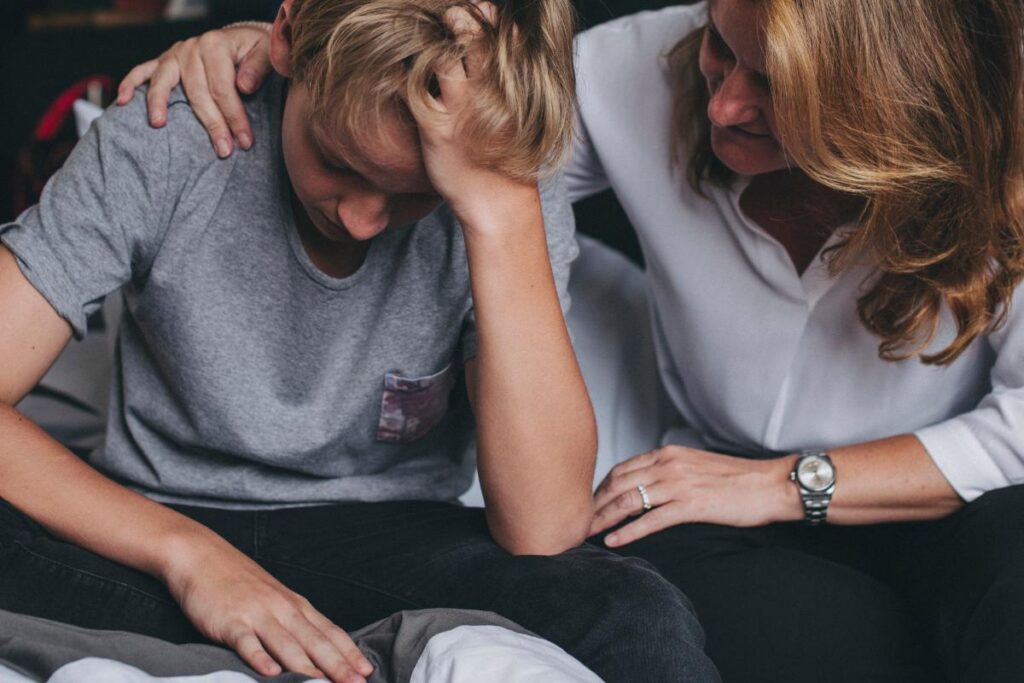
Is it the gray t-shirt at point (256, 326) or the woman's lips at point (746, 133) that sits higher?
the woman's lips at point (746, 133)

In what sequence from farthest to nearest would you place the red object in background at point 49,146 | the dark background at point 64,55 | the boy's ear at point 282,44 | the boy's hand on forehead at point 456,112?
1. the dark background at point 64,55
2. the red object in background at point 49,146
3. the boy's ear at point 282,44
4. the boy's hand on forehead at point 456,112

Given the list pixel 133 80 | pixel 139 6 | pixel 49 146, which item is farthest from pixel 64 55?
pixel 133 80

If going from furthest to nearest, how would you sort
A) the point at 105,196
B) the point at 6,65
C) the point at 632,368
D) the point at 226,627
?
1. the point at 6,65
2. the point at 632,368
3. the point at 105,196
4. the point at 226,627

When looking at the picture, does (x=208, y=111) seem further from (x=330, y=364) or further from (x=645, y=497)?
(x=645, y=497)

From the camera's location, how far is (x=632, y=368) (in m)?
1.65

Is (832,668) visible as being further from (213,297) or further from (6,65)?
(6,65)

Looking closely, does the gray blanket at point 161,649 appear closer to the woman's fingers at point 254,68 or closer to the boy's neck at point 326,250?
the boy's neck at point 326,250

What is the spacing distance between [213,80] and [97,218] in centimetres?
19

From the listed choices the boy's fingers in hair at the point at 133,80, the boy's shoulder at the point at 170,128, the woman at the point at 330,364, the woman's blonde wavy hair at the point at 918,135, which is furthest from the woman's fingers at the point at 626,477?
the boy's fingers in hair at the point at 133,80

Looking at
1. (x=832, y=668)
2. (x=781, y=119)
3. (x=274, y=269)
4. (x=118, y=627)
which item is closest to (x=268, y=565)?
(x=118, y=627)

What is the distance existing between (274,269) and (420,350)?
170mm

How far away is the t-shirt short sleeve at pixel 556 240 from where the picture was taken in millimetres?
1170

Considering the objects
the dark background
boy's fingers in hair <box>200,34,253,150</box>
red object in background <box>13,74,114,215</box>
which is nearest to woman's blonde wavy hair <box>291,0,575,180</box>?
boy's fingers in hair <box>200,34,253,150</box>

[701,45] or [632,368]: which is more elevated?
[701,45]
